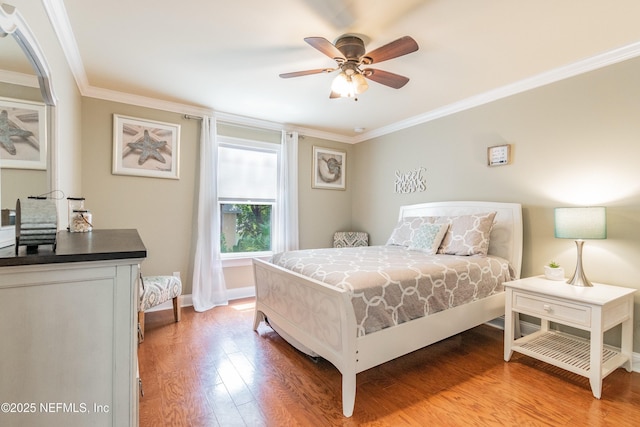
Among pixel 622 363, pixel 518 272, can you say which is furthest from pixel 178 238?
pixel 622 363

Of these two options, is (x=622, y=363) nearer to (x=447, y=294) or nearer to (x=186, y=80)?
(x=447, y=294)

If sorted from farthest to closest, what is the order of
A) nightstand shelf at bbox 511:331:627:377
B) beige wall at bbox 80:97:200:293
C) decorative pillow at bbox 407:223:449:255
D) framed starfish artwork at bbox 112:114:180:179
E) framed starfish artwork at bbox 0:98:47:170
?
framed starfish artwork at bbox 112:114:180:179, beige wall at bbox 80:97:200:293, decorative pillow at bbox 407:223:449:255, nightstand shelf at bbox 511:331:627:377, framed starfish artwork at bbox 0:98:47:170

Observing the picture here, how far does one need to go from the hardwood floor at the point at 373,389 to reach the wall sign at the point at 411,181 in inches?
78.2

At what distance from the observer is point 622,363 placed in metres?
2.14

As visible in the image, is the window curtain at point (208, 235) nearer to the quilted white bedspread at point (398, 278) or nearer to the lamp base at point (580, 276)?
the quilted white bedspread at point (398, 278)

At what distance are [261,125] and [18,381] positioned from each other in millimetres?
3650

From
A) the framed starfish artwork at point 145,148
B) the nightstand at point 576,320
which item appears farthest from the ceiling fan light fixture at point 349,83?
the framed starfish artwork at point 145,148

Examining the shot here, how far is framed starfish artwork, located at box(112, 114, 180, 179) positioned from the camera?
3.25 metres

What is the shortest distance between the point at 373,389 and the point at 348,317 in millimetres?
652

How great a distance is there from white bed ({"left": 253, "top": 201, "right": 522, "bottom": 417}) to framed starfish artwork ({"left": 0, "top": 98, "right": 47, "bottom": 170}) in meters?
1.61

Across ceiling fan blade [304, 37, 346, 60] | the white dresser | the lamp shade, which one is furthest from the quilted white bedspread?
ceiling fan blade [304, 37, 346, 60]

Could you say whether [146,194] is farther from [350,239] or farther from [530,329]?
[530,329]

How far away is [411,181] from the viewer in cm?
404

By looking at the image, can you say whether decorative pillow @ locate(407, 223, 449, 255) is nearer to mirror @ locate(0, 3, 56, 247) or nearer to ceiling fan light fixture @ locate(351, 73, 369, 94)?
ceiling fan light fixture @ locate(351, 73, 369, 94)
